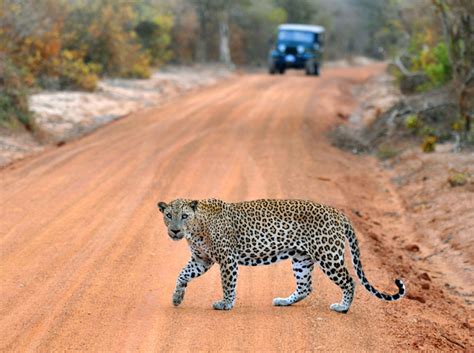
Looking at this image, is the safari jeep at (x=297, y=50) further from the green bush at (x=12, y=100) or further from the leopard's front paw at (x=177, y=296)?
the leopard's front paw at (x=177, y=296)

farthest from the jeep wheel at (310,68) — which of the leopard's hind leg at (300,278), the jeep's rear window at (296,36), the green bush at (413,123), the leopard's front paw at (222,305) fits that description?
the leopard's front paw at (222,305)

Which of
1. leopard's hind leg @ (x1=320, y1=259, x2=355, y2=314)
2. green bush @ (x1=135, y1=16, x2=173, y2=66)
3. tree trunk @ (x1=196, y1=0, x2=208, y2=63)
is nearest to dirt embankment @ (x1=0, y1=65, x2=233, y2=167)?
green bush @ (x1=135, y1=16, x2=173, y2=66)

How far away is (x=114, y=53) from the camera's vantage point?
34.0 metres

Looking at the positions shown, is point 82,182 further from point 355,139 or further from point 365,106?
point 365,106

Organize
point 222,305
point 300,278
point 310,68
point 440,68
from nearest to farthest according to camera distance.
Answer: point 222,305 → point 300,278 → point 440,68 → point 310,68

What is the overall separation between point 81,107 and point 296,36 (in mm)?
22417

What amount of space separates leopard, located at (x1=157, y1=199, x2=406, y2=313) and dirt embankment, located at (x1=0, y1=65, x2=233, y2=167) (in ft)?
32.7

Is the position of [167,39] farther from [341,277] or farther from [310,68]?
[341,277]

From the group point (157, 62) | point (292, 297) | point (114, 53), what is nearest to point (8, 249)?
point (292, 297)

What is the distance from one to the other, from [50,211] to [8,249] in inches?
85.0

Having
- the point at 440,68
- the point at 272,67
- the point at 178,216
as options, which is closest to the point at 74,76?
the point at 440,68

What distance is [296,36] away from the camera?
149ft

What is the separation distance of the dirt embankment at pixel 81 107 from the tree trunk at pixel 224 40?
14444 mm

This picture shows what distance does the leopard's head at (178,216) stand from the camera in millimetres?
7953
